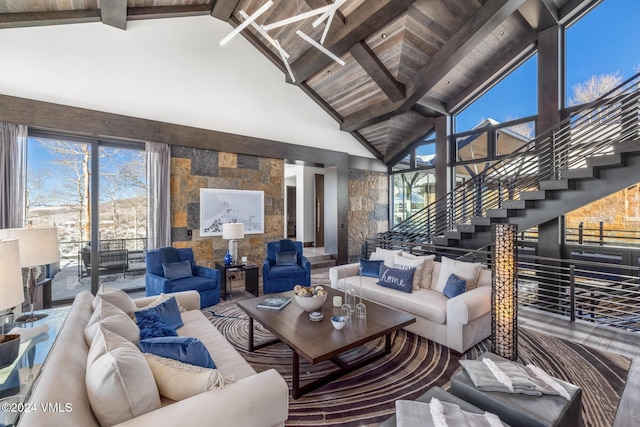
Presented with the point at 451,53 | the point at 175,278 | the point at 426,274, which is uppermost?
the point at 451,53

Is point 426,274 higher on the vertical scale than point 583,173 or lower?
lower

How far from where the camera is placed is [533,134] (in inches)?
223

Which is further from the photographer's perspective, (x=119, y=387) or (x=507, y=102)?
(x=507, y=102)

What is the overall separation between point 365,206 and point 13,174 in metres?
7.03

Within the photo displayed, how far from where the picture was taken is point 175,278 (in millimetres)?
4258

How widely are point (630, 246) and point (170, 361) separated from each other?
6494mm

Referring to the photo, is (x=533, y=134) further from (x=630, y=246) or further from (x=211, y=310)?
(x=211, y=310)

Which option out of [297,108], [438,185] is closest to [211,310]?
[297,108]

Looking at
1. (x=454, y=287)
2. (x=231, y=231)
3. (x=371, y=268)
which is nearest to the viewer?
(x=454, y=287)

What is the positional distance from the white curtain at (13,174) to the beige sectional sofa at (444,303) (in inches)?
185

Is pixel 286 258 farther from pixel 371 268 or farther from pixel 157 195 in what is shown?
pixel 157 195

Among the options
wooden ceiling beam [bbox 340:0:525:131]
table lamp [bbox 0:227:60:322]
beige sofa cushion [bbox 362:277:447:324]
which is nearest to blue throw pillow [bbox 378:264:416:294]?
beige sofa cushion [bbox 362:277:447:324]

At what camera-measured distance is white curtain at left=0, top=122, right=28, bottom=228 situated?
3820 mm

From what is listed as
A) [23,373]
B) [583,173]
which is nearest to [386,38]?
[583,173]
